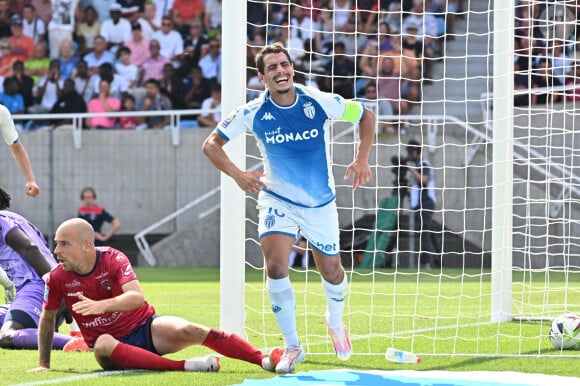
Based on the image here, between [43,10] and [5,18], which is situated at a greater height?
[43,10]

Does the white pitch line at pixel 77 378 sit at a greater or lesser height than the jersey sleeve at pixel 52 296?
lesser

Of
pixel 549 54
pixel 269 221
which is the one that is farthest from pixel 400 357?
pixel 549 54

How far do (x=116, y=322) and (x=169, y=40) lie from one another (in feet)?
47.8

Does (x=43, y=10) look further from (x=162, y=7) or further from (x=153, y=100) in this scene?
(x=153, y=100)

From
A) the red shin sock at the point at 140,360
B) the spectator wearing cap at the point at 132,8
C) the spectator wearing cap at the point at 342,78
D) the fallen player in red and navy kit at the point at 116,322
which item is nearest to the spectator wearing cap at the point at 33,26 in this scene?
the spectator wearing cap at the point at 132,8

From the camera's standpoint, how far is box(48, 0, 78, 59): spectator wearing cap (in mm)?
21766

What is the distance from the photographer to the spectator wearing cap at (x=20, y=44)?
21906 millimetres

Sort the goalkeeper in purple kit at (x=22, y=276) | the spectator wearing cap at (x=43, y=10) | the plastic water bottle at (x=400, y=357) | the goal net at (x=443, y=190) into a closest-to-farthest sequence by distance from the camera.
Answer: the plastic water bottle at (x=400, y=357) → the goalkeeper in purple kit at (x=22, y=276) → the goal net at (x=443, y=190) → the spectator wearing cap at (x=43, y=10)

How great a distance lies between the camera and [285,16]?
21.5m

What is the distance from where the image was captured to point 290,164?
7367 millimetres

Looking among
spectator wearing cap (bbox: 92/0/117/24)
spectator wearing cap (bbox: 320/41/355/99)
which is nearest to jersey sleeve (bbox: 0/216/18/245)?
spectator wearing cap (bbox: 320/41/355/99)

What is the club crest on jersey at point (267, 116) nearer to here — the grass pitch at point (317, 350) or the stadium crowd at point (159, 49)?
the grass pitch at point (317, 350)

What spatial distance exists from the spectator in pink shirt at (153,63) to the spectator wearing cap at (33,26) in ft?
7.79

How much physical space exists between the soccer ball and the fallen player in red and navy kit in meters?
2.27
